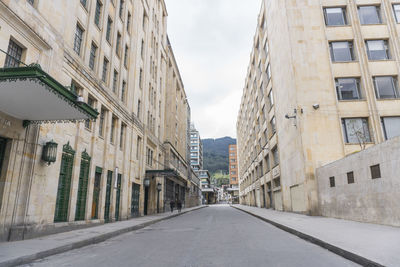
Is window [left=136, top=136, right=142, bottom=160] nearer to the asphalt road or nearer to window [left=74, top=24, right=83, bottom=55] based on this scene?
window [left=74, top=24, right=83, bottom=55]

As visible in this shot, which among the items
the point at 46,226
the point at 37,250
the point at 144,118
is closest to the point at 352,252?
the point at 37,250

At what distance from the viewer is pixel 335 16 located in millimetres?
25172

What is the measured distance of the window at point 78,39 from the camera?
571 inches

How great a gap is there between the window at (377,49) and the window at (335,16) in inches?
121

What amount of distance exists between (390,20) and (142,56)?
23.2 m

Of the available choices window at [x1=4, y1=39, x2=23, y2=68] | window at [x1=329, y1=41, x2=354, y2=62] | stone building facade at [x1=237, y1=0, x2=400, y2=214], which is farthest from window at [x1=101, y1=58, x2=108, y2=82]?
window at [x1=329, y1=41, x2=354, y2=62]

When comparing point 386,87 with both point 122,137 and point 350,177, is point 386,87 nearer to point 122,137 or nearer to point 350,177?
point 350,177

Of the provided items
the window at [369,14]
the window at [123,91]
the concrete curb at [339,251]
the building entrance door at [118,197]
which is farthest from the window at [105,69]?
the window at [369,14]

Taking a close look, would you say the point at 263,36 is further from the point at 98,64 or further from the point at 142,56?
the point at 98,64

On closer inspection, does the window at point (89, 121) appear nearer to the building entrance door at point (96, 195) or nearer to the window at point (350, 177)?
the building entrance door at point (96, 195)

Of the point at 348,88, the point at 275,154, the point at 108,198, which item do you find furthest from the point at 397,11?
the point at 108,198

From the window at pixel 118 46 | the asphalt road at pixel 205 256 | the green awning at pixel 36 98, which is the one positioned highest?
the window at pixel 118 46

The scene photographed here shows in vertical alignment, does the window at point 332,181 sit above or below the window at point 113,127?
below

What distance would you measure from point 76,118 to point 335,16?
25094 mm
